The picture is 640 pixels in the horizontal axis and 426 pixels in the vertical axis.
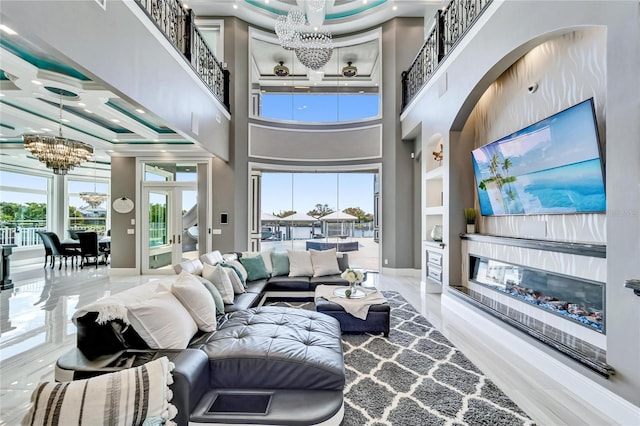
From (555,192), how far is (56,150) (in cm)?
679

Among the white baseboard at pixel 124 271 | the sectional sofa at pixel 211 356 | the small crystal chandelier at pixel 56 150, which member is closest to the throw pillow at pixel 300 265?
the sectional sofa at pixel 211 356

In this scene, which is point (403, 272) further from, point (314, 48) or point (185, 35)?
point (185, 35)

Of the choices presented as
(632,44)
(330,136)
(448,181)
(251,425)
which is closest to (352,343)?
(251,425)

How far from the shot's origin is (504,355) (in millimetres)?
3090

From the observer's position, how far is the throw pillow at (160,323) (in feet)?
6.75

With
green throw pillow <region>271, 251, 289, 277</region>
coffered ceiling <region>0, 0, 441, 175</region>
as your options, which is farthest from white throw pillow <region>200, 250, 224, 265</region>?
coffered ceiling <region>0, 0, 441, 175</region>

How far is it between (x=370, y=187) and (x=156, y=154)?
546 centimetres

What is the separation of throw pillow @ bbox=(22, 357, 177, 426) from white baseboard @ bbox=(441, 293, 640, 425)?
292cm

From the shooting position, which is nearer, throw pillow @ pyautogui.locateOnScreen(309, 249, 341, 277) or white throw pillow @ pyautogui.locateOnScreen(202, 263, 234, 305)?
white throw pillow @ pyautogui.locateOnScreen(202, 263, 234, 305)

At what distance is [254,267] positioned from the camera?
489 centimetres

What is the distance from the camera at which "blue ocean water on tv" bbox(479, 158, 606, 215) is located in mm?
2516

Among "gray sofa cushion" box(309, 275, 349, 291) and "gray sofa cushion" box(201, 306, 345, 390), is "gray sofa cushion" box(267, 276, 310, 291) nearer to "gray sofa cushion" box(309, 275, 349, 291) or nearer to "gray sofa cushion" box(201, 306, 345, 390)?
"gray sofa cushion" box(309, 275, 349, 291)

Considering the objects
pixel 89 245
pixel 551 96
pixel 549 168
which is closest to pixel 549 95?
pixel 551 96

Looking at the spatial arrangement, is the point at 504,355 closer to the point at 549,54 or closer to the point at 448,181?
the point at 448,181
